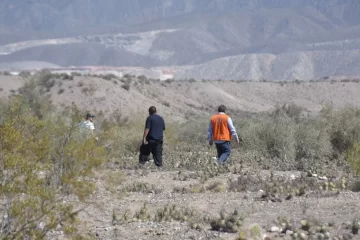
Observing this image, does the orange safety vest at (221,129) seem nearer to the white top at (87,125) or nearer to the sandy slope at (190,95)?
the white top at (87,125)

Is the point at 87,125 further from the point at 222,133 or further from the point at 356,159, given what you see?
the point at 356,159

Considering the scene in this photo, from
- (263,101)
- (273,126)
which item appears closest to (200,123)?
(273,126)

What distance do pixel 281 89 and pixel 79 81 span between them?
27030 mm

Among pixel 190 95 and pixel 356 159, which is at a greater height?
pixel 190 95

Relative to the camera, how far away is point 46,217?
286 inches

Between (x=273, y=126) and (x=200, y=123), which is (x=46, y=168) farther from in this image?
(x=200, y=123)

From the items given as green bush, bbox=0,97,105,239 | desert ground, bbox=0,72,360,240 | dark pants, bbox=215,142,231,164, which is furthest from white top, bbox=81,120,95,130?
green bush, bbox=0,97,105,239

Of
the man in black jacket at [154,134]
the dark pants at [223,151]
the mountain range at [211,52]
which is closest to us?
the dark pants at [223,151]

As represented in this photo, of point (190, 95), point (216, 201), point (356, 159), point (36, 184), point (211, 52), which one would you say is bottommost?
point (216, 201)

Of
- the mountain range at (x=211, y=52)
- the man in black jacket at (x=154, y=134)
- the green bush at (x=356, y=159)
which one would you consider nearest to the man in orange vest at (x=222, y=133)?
the man in black jacket at (x=154, y=134)

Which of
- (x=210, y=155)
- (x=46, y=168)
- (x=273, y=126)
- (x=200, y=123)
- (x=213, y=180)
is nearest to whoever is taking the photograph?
(x=46, y=168)

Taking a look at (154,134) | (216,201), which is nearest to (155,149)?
(154,134)

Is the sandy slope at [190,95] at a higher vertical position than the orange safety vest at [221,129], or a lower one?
higher

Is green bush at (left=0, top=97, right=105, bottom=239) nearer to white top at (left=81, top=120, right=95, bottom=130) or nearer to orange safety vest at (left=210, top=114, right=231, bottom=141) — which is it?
white top at (left=81, top=120, right=95, bottom=130)
